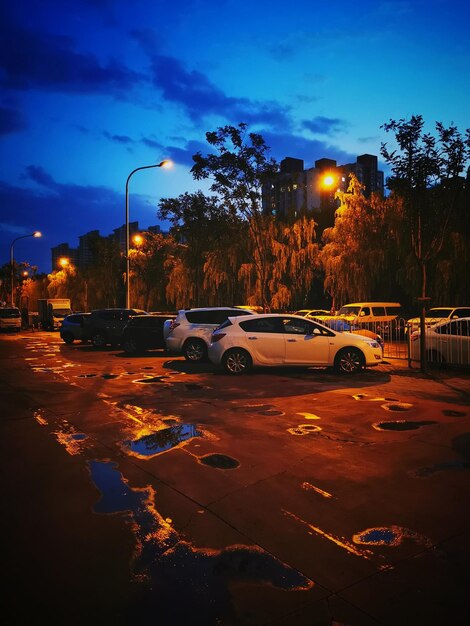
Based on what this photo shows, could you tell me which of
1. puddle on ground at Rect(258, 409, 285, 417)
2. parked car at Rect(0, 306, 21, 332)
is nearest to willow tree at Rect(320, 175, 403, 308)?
puddle on ground at Rect(258, 409, 285, 417)

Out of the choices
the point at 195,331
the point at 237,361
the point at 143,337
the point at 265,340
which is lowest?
the point at 237,361

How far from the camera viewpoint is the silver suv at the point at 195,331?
14.6 m

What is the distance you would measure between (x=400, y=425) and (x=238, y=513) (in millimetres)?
3708

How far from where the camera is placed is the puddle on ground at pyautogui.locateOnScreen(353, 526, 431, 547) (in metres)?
3.45

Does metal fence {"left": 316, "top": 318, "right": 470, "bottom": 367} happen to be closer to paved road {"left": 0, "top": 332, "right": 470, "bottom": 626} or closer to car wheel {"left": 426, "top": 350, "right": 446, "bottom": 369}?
car wheel {"left": 426, "top": 350, "right": 446, "bottom": 369}

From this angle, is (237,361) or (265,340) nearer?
(265,340)

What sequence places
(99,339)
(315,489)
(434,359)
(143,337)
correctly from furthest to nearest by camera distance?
(99,339)
(143,337)
(434,359)
(315,489)

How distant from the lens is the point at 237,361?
39.0 feet

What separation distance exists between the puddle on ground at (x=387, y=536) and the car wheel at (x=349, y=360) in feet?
26.6

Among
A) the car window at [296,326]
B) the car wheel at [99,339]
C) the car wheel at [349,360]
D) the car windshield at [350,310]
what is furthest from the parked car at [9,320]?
the car wheel at [349,360]

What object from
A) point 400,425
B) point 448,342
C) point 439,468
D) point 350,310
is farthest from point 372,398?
point 350,310

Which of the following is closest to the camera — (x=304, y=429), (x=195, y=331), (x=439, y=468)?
(x=439, y=468)

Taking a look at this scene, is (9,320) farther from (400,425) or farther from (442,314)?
(400,425)

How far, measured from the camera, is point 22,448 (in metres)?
5.87
